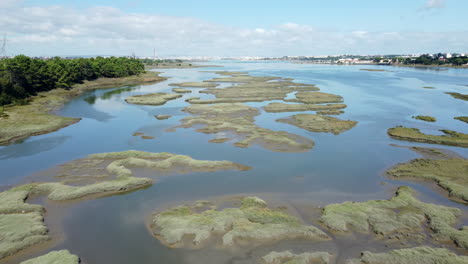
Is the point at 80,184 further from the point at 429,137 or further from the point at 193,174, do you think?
the point at 429,137

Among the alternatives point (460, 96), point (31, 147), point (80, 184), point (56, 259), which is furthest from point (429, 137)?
point (31, 147)

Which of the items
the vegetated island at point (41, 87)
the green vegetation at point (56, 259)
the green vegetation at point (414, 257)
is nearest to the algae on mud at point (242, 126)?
the green vegetation at point (414, 257)

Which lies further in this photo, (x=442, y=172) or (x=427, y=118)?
(x=427, y=118)

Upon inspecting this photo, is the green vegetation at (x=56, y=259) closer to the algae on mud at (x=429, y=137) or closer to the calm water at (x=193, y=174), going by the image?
the calm water at (x=193, y=174)

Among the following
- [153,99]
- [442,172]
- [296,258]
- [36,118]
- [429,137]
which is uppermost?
[153,99]

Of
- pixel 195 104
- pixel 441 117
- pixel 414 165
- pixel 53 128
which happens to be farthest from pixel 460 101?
pixel 53 128

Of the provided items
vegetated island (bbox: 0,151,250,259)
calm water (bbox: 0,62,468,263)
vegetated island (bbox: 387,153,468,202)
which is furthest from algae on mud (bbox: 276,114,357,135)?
vegetated island (bbox: 0,151,250,259)
